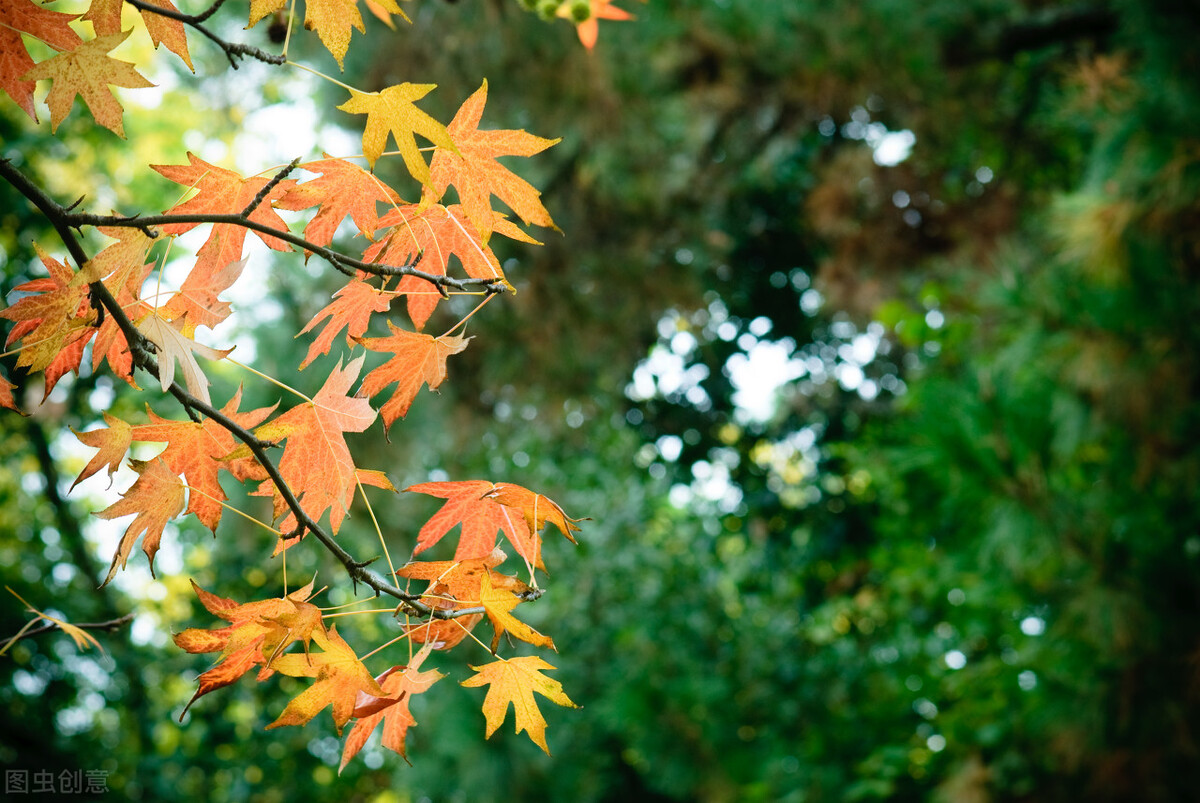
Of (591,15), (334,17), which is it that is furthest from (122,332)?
(591,15)

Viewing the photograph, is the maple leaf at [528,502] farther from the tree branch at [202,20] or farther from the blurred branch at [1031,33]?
the blurred branch at [1031,33]

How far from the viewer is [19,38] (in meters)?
0.51

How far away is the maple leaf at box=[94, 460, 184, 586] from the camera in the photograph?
1.64 feet

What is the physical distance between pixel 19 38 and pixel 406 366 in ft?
1.03

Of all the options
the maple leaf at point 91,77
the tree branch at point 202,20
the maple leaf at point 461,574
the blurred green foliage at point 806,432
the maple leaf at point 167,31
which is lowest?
the blurred green foliage at point 806,432

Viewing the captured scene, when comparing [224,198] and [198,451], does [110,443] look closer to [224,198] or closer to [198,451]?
[198,451]

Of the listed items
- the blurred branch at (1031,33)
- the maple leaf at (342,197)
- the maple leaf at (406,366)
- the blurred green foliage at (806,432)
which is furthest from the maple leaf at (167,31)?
the blurred branch at (1031,33)

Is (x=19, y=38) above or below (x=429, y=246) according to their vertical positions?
above

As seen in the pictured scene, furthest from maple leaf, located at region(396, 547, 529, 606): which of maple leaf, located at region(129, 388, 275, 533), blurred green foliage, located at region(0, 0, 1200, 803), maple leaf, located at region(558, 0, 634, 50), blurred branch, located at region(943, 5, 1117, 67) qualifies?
blurred branch, located at region(943, 5, 1117, 67)

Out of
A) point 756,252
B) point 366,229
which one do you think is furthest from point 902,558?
point 366,229

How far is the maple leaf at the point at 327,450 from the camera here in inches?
20.7

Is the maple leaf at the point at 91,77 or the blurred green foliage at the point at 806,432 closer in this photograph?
the maple leaf at the point at 91,77

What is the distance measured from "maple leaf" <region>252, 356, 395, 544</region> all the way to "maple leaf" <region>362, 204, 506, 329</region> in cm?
7

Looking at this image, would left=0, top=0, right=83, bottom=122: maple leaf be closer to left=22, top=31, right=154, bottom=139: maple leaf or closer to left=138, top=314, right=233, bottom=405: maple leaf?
left=22, top=31, right=154, bottom=139: maple leaf
